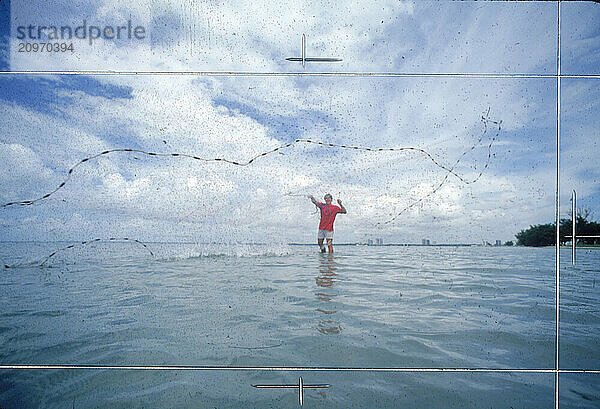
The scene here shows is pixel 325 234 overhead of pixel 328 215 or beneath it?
beneath

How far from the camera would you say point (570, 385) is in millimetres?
2105

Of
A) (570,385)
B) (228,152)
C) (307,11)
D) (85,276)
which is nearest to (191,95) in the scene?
(228,152)

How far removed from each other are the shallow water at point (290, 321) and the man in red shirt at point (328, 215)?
12 centimetres

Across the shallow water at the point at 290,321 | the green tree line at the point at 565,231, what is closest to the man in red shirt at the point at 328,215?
the shallow water at the point at 290,321

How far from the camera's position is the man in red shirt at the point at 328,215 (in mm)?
2789

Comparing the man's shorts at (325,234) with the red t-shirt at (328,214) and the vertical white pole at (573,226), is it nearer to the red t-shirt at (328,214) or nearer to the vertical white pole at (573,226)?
the red t-shirt at (328,214)

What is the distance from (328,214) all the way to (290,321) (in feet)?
2.44

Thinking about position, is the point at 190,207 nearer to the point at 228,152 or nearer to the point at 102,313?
the point at 228,152

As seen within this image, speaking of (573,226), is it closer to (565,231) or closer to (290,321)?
(565,231)

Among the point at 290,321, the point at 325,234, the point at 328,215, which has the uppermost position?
the point at 328,215

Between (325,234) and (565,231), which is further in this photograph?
(325,234)

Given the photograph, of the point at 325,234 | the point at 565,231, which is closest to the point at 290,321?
the point at 325,234

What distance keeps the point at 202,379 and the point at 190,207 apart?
110 cm

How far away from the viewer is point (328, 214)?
282 centimetres
